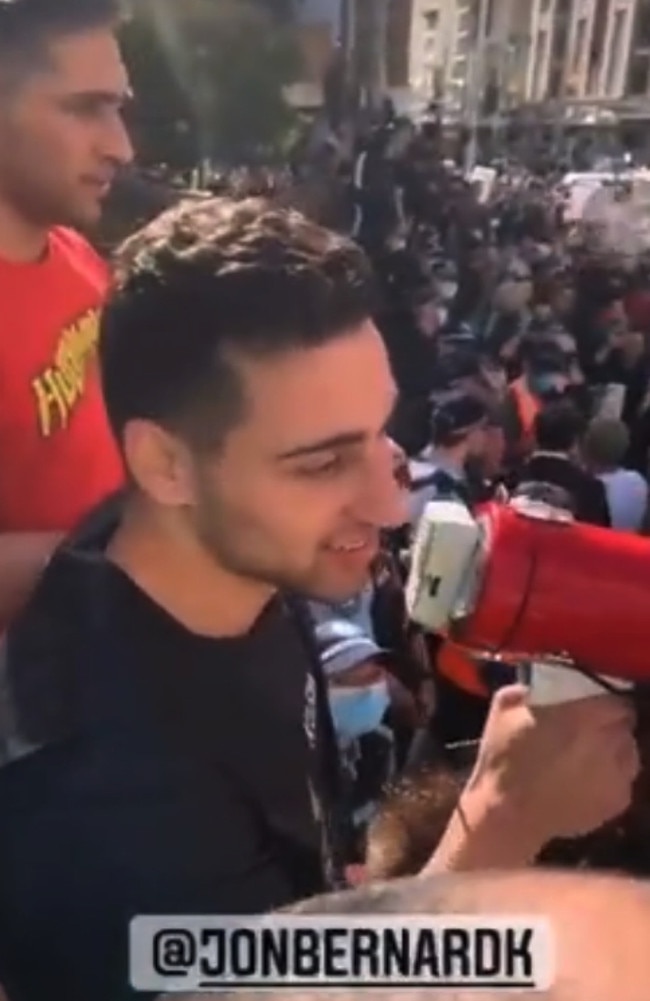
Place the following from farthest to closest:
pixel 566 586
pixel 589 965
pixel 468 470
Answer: pixel 468 470, pixel 566 586, pixel 589 965

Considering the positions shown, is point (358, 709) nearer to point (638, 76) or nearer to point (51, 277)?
point (51, 277)

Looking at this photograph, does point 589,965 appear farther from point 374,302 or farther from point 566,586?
point 374,302

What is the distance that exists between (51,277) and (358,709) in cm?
41

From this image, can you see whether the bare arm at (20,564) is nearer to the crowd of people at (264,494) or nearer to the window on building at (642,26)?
the crowd of people at (264,494)

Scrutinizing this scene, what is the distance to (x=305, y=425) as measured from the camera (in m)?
1.36

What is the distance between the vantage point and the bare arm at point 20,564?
1.40 m

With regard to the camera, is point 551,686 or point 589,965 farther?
point 551,686

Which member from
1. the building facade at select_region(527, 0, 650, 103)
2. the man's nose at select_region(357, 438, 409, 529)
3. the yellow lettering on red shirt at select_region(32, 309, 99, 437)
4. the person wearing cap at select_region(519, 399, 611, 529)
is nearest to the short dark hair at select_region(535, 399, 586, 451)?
the person wearing cap at select_region(519, 399, 611, 529)

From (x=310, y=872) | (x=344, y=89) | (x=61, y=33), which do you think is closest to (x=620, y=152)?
(x=344, y=89)

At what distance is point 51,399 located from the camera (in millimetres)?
1394

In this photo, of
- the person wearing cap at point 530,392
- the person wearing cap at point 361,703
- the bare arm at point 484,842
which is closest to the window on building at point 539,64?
the person wearing cap at point 530,392

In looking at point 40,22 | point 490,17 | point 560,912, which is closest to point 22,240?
point 40,22

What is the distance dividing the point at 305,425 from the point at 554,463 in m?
0.22

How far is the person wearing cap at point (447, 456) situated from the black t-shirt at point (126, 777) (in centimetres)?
14
